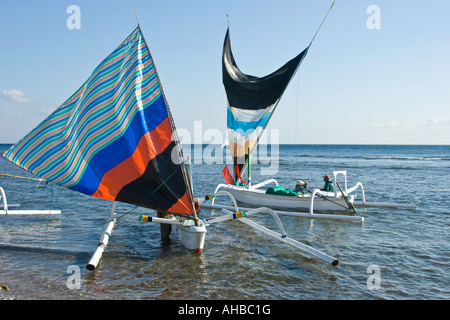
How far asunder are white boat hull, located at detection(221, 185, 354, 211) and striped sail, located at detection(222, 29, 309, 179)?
1568 millimetres

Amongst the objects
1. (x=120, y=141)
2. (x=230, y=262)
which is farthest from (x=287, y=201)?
(x=120, y=141)

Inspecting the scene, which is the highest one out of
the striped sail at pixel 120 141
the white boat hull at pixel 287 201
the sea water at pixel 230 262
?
the striped sail at pixel 120 141

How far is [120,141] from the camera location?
7.91 meters

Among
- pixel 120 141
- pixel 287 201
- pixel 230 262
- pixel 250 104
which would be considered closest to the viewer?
pixel 120 141

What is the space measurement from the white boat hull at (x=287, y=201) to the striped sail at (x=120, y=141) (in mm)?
7009

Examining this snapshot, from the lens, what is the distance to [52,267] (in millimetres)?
7883

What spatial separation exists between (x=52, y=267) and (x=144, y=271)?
2109mm

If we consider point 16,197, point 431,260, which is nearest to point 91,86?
point 431,260

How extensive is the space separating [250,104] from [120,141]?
960 cm

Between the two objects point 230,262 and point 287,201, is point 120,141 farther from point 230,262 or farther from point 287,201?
point 287,201

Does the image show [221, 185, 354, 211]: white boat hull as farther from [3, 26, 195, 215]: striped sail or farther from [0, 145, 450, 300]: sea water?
[3, 26, 195, 215]: striped sail

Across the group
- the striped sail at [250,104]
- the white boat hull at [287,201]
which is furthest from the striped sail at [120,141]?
the striped sail at [250,104]

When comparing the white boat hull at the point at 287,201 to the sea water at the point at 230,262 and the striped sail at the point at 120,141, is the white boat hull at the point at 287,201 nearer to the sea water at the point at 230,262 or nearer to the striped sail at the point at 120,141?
the sea water at the point at 230,262

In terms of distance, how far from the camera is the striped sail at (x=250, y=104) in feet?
52.0
